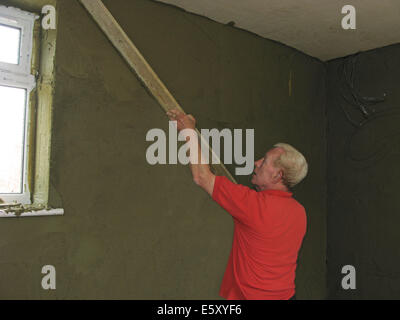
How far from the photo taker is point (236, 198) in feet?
4.60

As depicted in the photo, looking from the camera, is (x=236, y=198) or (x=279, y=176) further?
(x=279, y=176)

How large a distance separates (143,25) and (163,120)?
1.83 feet

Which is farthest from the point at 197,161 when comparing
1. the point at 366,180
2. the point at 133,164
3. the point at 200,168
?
the point at 366,180

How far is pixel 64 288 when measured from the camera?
190 centimetres

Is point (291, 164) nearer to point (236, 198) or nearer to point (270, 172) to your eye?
point (270, 172)

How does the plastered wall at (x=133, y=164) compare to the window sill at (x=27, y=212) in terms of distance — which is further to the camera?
the plastered wall at (x=133, y=164)

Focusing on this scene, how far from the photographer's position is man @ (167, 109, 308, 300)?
1.41 metres

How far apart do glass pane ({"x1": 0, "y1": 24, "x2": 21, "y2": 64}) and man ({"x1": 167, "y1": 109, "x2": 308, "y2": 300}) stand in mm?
952

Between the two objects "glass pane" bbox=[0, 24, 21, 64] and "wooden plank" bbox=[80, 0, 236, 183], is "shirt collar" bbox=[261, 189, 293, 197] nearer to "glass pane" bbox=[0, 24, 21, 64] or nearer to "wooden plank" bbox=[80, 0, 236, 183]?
"wooden plank" bbox=[80, 0, 236, 183]

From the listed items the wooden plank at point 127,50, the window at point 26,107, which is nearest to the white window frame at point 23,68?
the window at point 26,107

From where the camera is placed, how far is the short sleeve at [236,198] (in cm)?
140

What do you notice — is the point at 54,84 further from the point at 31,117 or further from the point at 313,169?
the point at 313,169

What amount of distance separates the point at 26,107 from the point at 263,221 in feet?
4.27

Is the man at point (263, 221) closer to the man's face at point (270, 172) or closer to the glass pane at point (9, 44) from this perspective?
the man's face at point (270, 172)
